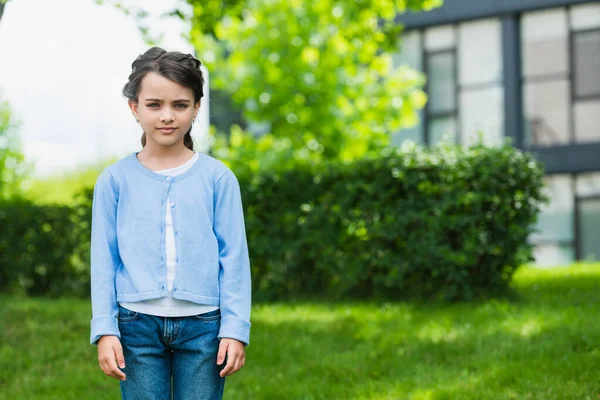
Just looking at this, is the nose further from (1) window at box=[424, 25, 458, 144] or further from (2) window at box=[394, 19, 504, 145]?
(1) window at box=[424, 25, 458, 144]

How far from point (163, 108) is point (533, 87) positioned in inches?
731

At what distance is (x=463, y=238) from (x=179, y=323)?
6434 mm

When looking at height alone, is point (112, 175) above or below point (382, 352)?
above

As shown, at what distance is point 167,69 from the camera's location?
108 inches

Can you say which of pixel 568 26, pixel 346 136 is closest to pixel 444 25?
pixel 568 26

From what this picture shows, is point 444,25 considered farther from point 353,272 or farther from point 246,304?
point 246,304

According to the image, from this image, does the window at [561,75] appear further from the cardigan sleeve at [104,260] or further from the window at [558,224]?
the cardigan sleeve at [104,260]

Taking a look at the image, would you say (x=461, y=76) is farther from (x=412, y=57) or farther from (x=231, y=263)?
(x=231, y=263)

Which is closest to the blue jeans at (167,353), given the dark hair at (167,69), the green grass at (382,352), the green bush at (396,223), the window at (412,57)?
the dark hair at (167,69)

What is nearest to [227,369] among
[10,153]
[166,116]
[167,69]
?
[166,116]

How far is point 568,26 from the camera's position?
1942cm

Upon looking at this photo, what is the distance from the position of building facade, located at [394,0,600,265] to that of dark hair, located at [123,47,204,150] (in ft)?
53.9

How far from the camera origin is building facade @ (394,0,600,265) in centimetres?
1906

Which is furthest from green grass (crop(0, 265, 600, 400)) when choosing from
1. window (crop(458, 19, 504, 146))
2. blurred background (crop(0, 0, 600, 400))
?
window (crop(458, 19, 504, 146))
